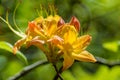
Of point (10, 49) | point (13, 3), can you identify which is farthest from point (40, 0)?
point (10, 49)

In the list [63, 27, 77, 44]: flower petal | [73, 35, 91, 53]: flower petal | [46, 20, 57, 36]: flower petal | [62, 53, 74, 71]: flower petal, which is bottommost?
[62, 53, 74, 71]: flower petal

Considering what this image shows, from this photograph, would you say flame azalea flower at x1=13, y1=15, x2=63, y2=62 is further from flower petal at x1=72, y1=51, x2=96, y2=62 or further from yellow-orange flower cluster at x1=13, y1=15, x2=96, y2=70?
flower petal at x1=72, y1=51, x2=96, y2=62

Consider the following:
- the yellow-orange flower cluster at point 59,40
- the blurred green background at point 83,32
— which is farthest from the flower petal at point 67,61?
the blurred green background at point 83,32

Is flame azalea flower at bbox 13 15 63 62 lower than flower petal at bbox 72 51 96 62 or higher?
higher

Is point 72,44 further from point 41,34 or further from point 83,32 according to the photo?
point 83,32

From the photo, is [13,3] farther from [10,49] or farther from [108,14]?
[108,14]

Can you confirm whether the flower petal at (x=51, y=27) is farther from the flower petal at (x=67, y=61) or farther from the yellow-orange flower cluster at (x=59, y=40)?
the flower petal at (x=67, y=61)

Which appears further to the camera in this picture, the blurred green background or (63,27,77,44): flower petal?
the blurred green background

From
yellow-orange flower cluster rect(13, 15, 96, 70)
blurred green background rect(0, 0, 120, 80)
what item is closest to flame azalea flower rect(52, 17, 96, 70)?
yellow-orange flower cluster rect(13, 15, 96, 70)
